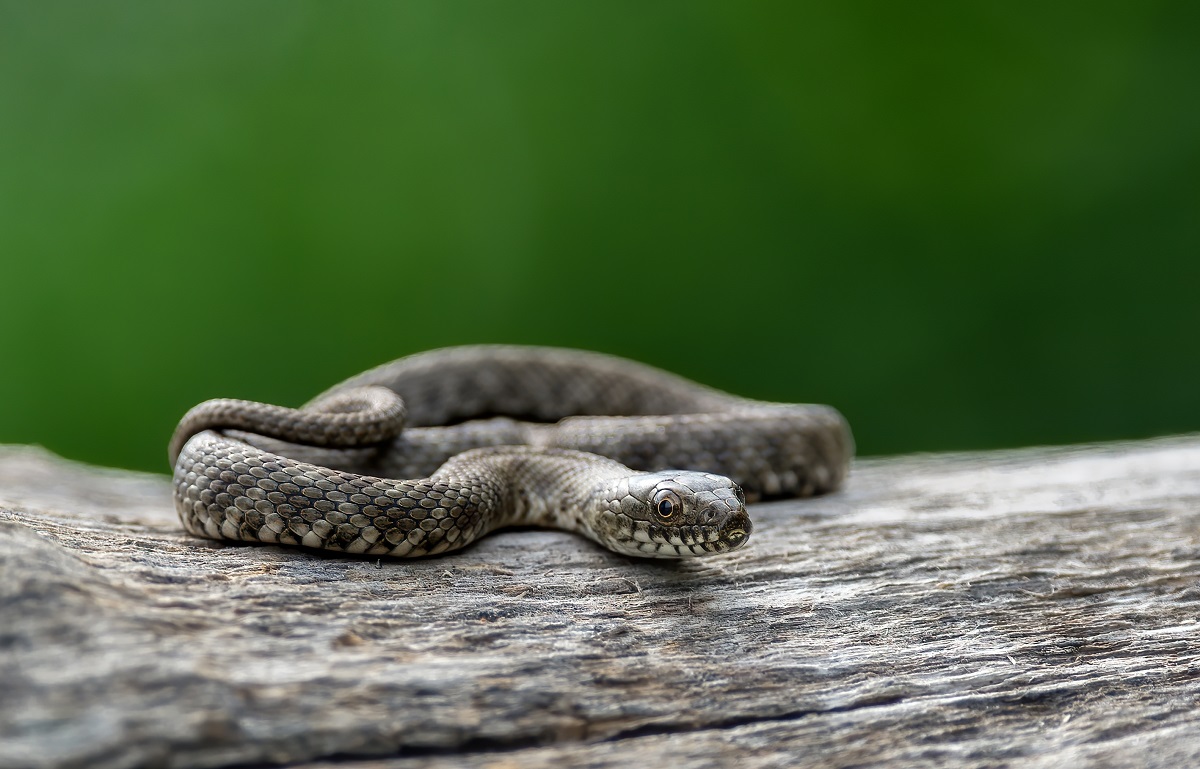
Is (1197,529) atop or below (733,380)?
below

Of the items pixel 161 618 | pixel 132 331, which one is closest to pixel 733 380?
pixel 132 331

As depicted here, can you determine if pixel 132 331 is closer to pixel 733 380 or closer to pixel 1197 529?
pixel 733 380

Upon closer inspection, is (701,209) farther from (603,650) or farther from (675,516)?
(603,650)

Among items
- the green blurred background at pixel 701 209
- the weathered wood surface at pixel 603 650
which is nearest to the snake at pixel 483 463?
the weathered wood surface at pixel 603 650

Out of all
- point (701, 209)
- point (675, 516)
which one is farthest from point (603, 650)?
point (701, 209)

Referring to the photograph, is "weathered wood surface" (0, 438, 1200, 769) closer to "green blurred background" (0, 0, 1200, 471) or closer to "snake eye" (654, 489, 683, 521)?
"snake eye" (654, 489, 683, 521)

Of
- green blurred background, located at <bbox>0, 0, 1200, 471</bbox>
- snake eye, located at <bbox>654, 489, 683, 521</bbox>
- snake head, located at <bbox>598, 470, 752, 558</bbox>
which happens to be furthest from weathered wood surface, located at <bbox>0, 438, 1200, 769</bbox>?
green blurred background, located at <bbox>0, 0, 1200, 471</bbox>

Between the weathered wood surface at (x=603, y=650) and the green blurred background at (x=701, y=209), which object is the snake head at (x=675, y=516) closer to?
the weathered wood surface at (x=603, y=650)
